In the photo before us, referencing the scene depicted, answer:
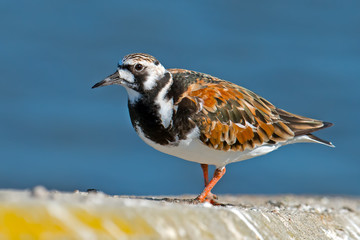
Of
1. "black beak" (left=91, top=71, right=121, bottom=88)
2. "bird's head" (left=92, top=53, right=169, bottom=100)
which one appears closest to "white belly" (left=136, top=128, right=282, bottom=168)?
"bird's head" (left=92, top=53, right=169, bottom=100)

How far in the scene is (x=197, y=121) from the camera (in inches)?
224

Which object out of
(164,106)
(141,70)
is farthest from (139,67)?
(164,106)

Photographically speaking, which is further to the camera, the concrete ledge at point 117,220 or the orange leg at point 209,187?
the orange leg at point 209,187

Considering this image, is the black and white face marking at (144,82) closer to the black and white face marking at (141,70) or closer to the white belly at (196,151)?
the black and white face marking at (141,70)

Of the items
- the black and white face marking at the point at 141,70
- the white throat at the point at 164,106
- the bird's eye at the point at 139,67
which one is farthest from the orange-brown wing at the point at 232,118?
the bird's eye at the point at 139,67

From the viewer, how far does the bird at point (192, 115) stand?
223 inches

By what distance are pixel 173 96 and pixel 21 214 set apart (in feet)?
10.7

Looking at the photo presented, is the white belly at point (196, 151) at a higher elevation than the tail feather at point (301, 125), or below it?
below

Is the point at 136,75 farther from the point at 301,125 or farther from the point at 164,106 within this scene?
the point at 301,125

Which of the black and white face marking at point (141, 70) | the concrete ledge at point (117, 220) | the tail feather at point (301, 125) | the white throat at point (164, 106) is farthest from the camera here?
the tail feather at point (301, 125)

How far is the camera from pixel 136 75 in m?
5.74

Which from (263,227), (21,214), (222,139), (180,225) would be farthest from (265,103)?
(21,214)

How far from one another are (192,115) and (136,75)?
73 cm

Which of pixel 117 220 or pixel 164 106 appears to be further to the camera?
pixel 164 106
